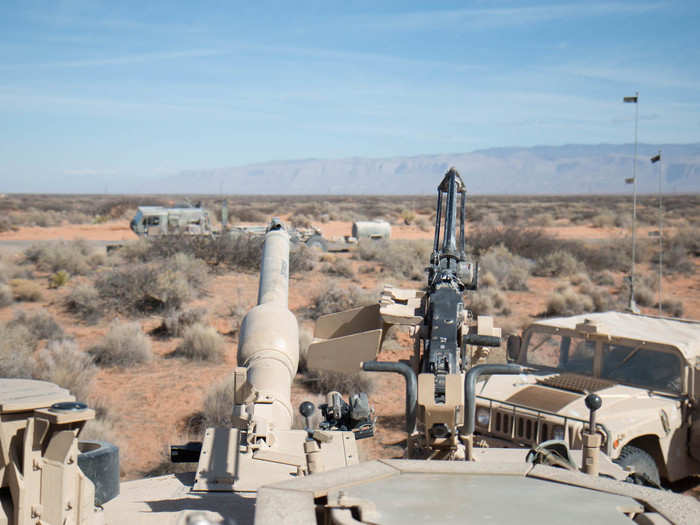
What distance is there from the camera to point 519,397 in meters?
7.36

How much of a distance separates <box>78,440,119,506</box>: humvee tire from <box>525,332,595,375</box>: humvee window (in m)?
4.94

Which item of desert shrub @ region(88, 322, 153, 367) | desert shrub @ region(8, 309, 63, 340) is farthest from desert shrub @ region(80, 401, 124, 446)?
desert shrub @ region(8, 309, 63, 340)

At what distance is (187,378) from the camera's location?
41.7ft

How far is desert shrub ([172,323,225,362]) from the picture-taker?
13891 millimetres

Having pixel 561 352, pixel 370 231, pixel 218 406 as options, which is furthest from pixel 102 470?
pixel 370 231

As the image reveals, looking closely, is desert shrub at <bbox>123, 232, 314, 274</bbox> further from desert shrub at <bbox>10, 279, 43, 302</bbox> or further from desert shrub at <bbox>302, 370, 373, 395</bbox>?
desert shrub at <bbox>302, 370, 373, 395</bbox>

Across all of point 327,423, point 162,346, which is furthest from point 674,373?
point 162,346

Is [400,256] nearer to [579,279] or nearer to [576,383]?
[579,279]

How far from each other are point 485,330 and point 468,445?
1101mm

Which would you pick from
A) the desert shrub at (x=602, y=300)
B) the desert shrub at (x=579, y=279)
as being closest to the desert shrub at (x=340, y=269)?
the desert shrub at (x=579, y=279)

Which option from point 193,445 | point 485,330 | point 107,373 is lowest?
point 107,373

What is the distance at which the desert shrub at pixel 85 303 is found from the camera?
16855 mm

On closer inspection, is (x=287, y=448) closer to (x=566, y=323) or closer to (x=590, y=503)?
(x=590, y=503)

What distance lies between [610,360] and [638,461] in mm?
1300
